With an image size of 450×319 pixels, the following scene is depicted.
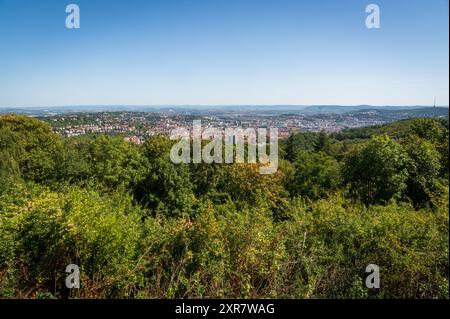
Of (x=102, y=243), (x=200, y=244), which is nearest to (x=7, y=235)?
(x=102, y=243)

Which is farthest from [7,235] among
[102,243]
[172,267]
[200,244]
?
[200,244]

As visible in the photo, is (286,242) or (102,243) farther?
(286,242)

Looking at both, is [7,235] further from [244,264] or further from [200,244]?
[244,264]

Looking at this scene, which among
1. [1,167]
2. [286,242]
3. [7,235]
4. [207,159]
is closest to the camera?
[7,235]

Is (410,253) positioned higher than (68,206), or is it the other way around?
(68,206)

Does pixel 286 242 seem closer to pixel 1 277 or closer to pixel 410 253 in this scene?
pixel 410 253

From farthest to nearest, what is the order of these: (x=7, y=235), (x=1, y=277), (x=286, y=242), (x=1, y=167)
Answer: (x=1, y=167), (x=286, y=242), (x=7, y=235), (x=1, y=277)
